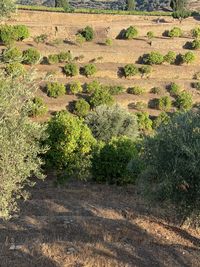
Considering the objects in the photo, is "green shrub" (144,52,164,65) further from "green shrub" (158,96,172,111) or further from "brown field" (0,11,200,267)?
"brown field" (0,11,200,267)

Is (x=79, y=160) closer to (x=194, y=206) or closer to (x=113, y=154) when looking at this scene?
(x=113, y=154)

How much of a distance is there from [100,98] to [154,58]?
1175 centimetres

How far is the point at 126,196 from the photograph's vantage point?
885 inches

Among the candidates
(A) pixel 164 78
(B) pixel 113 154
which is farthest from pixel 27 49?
(B) pixel 113 154

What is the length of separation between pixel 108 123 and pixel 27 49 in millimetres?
18465

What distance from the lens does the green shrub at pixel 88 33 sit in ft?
184

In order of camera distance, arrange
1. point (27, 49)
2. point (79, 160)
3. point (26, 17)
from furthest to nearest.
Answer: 1. point (26, 17)
2. point (27, 49)
3. point (79, 160)

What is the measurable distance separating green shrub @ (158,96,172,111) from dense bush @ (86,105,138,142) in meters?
11.4

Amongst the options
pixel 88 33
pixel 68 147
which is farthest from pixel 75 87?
pixel 68 147

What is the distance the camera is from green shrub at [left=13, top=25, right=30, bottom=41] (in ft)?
168

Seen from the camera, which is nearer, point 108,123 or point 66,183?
point 66,183

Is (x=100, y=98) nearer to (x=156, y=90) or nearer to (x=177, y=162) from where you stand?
(x=156, y=90)

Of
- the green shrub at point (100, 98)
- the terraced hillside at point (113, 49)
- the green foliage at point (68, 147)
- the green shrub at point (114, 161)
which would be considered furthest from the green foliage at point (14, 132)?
the terraced hillside at point (113, 49)

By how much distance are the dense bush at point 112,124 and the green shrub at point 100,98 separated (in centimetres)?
770
